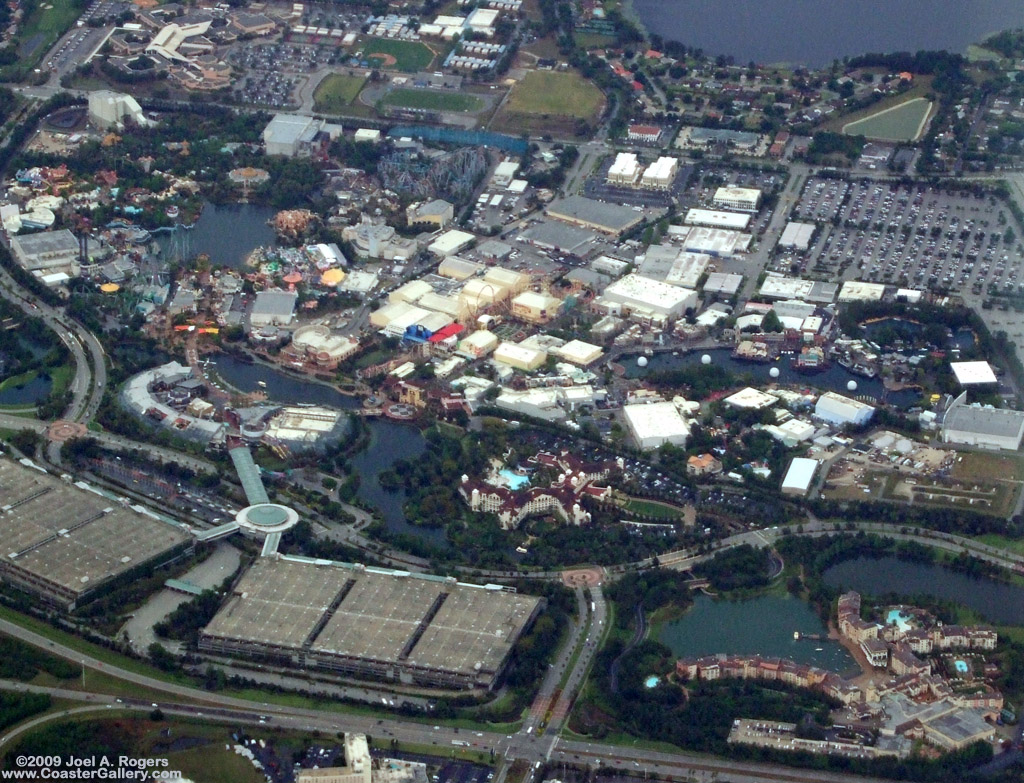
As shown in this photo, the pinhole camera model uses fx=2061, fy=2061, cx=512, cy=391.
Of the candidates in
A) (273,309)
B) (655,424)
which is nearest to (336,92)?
(273,309)

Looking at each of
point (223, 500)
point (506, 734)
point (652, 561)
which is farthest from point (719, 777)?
point (223, 500)

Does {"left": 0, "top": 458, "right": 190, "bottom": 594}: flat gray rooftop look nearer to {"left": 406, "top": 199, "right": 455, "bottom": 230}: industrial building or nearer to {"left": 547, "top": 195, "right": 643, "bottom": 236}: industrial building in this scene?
{"left": 406, "top": 199, "right": 455, "bottom": 230}: industrial building

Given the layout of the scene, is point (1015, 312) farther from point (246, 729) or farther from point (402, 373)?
point (246, 729)

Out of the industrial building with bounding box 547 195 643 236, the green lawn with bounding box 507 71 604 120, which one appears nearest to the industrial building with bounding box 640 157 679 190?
the industrial building with bounding box 547 195 643 236

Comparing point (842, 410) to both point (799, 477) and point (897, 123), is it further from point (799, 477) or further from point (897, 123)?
point (897, 123)

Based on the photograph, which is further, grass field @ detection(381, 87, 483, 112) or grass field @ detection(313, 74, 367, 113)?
grass field @ detection(313, 74, 367, 113)

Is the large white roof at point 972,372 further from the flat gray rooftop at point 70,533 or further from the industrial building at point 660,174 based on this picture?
the flat gray rooftop at point 70,533
